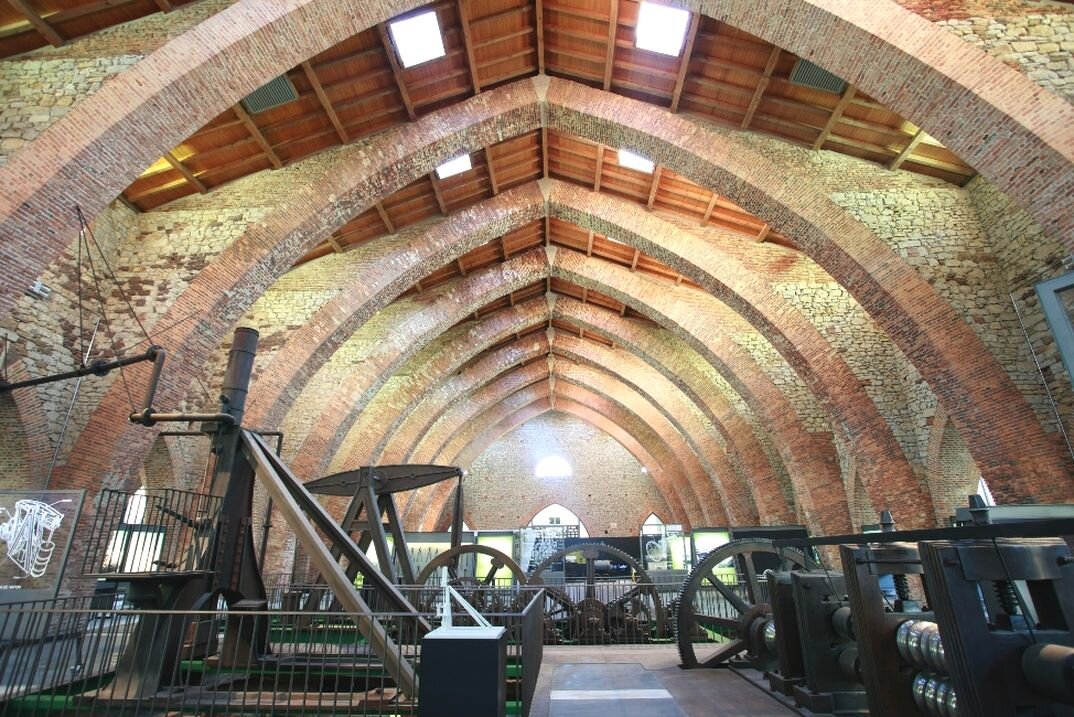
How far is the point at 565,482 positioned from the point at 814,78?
80.3 feet

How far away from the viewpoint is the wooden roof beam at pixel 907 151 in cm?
959

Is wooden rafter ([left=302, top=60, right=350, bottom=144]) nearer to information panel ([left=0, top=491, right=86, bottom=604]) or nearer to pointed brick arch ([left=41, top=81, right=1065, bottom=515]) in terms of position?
pointed brick arch ([left=41, top=81, right=1065, bottom=515])

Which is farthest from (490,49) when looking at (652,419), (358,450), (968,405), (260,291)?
(652,419)

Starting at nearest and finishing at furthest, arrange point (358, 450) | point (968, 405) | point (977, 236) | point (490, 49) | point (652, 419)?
point (968, 405) → point (977, 236) → point (490, 49) → point (358, 450) → point (652, 419)

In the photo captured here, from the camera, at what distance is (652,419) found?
2408 centimetres

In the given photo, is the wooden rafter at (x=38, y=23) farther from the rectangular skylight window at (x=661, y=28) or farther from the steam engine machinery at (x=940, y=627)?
the steam engine machinery at (x=940, y=627)

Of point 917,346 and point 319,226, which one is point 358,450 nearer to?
point 319,226

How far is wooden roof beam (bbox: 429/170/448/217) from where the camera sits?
12784 millimetres

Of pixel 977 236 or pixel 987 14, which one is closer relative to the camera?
pixel 987 14

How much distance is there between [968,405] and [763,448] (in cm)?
914

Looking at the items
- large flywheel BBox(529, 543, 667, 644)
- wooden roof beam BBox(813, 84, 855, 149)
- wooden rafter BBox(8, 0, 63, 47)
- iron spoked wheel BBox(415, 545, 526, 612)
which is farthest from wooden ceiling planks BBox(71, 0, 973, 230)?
large flywheel BBox(529, 543, 667, 644)

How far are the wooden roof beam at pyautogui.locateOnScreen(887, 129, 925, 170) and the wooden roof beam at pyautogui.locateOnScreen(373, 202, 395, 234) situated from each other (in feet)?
32.7

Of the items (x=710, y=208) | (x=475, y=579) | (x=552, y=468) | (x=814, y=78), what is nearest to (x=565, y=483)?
(x=552, y=468)

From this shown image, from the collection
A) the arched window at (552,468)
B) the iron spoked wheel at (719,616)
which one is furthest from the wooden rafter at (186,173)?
the arched window at (552,468)
